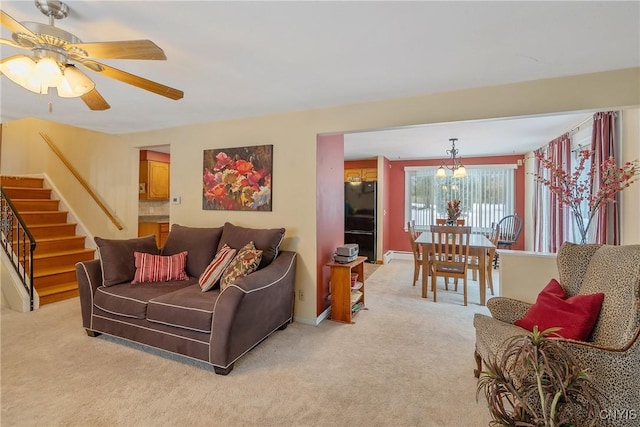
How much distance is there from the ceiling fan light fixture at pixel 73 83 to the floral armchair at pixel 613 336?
9.19 feet

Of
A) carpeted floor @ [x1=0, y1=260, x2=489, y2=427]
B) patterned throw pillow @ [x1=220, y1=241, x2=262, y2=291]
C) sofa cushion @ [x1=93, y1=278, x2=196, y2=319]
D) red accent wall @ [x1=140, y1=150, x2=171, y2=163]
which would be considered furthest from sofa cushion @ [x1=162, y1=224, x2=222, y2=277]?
Result: red accent wall @ [x1=140, y1=150, x2=171, y2=163]

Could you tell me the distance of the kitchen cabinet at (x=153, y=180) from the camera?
545cm

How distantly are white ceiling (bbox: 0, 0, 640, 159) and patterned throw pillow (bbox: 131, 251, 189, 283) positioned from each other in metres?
1.57

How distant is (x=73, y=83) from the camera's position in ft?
5.53

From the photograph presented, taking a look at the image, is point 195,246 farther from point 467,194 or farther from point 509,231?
point 509,231

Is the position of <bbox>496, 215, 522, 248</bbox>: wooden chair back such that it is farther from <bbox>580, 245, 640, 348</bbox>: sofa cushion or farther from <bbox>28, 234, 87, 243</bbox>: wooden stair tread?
<bbox>28, 234, 87, 243</bbox>: wooden stair tread

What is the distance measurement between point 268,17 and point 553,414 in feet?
7.13

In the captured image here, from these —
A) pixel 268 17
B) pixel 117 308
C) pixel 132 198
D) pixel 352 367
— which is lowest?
pixel 352 367

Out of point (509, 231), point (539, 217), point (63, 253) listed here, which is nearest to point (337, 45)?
point (63, 253)

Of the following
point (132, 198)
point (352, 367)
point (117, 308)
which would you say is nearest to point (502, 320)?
point (352, 367)

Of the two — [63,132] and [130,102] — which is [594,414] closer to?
[130,102]

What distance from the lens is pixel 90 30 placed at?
1.74 meters

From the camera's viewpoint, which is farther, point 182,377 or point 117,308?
point 117,308

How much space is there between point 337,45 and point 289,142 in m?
1.46
